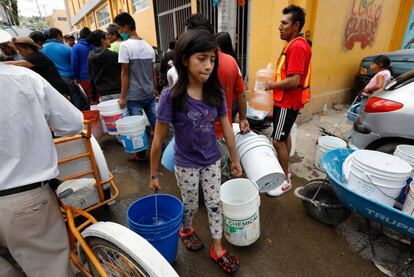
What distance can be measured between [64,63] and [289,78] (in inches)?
187

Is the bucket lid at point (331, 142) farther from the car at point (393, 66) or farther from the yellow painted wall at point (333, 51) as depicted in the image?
the car at point (393, 66)

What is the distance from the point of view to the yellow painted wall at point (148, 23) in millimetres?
9523

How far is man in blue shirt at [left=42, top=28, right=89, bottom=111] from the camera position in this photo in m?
4.82

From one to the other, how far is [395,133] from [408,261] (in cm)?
124

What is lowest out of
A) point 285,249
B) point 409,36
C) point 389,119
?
point 285,249

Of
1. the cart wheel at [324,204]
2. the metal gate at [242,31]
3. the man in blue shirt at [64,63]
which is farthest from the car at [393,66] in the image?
the man in blue shirt at [64,63]

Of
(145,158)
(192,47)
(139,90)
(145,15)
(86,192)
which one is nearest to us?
(192,47)

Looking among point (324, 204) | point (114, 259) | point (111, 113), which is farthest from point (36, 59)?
point (324, 204)

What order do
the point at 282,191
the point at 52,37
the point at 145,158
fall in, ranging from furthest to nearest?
the point at 52,37 < the point at 145,158 < the point at 282,191

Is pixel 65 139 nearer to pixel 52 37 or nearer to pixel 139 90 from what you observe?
pixel 139 90

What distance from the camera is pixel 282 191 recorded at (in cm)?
306

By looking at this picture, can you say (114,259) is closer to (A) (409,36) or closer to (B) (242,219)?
(B) (242,219)

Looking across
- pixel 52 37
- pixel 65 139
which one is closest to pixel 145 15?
pixel 52 37

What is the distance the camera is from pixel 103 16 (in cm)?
1769
